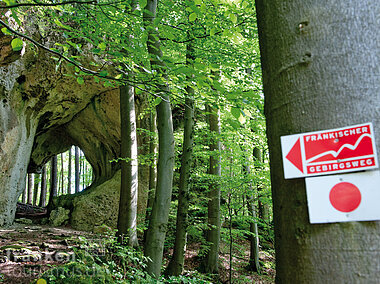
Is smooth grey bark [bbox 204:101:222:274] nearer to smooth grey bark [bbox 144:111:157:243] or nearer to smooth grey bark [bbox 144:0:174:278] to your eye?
smooth grey bark [bbox 144:111:157:243]

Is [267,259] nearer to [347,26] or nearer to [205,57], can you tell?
[205,57]

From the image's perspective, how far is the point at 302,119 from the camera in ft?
3.21

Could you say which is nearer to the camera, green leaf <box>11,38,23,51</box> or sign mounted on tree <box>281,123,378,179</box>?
sign mounted on tree <box>281,123,378,179</box>

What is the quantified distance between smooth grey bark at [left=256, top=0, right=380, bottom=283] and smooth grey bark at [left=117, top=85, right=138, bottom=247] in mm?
5231

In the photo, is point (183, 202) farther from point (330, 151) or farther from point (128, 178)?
point (330, 151)

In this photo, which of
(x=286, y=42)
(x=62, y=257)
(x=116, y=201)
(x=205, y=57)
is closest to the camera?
(x=286, y=42)

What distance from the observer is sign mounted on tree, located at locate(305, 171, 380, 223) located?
2.78ft

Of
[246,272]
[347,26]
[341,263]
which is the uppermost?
[347,26]

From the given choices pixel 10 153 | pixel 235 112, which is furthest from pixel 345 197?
pixel 10 153

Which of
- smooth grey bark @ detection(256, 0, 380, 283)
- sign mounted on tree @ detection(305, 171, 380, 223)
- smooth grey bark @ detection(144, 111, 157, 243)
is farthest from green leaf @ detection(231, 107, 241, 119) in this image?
smooth grey bark @ detection(144, 111, 157, 243)

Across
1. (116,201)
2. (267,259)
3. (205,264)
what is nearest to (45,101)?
(116,201)

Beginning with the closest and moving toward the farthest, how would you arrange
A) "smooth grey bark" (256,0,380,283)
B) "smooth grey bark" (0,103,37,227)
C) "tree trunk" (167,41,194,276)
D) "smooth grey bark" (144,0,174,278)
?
"smooth grey bark" (256,0,380,283) < "smooth grey bark" (144,0,174,278) < "tree trunk" (167,41,194,276) < "smooth grey bark" (0,103,37,227)

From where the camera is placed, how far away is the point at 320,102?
0.95m

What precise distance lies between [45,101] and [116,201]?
478 cm
